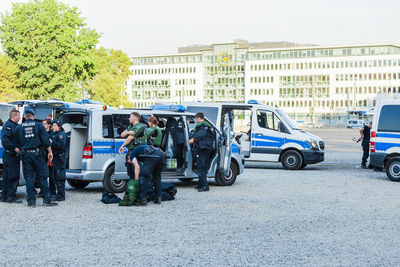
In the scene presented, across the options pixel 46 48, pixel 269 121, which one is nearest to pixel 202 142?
pixel 269 121

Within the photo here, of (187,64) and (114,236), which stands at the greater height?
(187,64)

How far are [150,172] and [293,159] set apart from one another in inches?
399

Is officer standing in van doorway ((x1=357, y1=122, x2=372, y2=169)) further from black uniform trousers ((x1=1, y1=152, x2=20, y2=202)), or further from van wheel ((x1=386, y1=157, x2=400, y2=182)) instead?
black uniform trousers ((x1=1, y1=152, x2=20, y2=202))

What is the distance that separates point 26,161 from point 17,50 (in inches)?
1347

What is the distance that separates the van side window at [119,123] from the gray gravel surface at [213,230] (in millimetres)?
1427

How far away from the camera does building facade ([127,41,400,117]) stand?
131375 millimetres

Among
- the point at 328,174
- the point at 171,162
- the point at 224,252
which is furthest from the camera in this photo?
the point at 328,174

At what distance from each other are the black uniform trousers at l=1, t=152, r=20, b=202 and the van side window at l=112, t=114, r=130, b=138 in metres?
2.39

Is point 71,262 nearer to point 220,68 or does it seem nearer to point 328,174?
point 328,174

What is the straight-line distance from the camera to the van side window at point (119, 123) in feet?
43.7

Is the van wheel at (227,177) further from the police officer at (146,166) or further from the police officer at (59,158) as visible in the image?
the police officer at (59,158)

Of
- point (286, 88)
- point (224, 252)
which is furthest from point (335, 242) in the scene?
point (286, 88)

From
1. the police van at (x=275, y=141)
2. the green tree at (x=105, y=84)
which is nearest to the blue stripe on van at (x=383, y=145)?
the police van at (x=275, y=141)

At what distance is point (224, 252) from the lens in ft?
24.0
